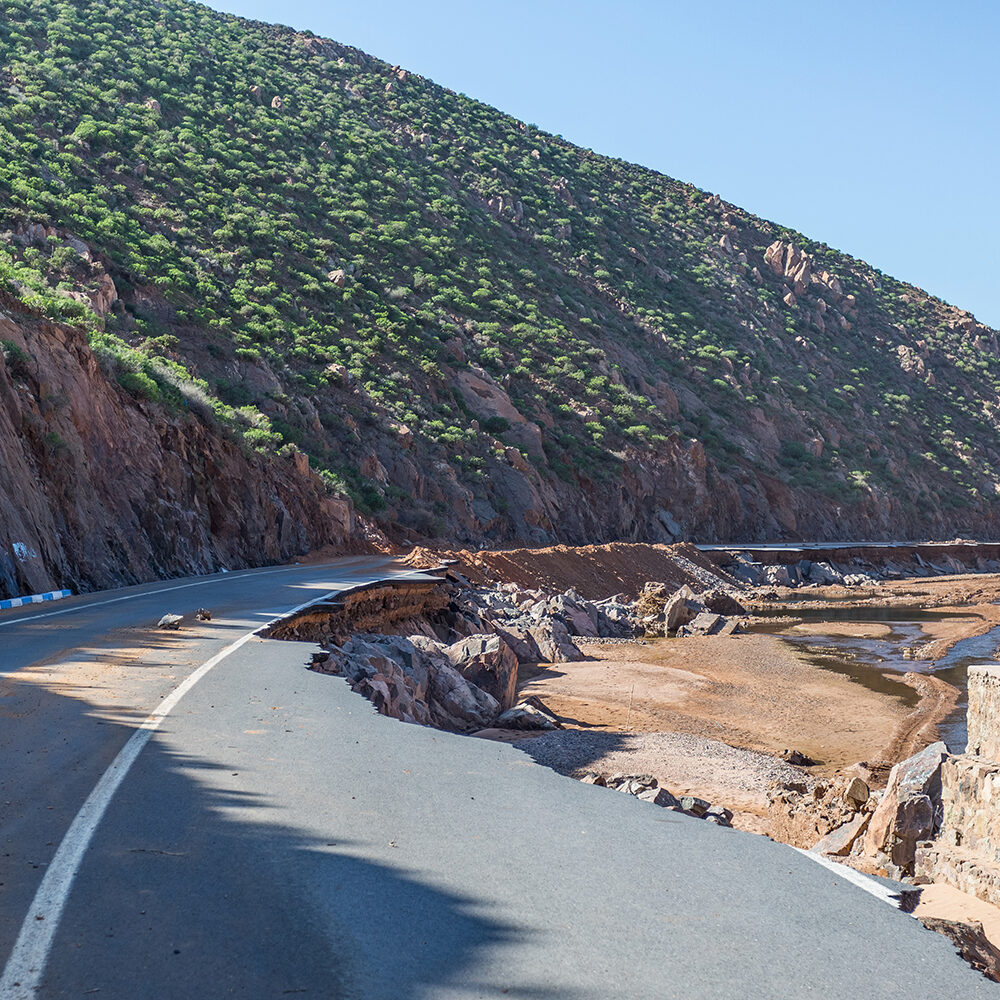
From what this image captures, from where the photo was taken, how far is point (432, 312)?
5591 cm

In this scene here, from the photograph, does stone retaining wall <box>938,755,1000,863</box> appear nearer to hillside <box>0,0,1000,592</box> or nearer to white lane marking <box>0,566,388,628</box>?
white lane marking <box>0,566,388,628</box>

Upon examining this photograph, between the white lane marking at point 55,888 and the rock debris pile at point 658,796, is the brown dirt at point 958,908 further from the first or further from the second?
the white lane marking at point 55,888

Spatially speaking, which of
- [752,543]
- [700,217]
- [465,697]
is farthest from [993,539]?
[465,697]

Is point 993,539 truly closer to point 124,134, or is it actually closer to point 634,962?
point 124,134

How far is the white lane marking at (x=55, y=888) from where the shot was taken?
11.6 feet

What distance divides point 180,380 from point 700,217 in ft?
265

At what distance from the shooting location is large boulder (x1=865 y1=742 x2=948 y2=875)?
7.98m

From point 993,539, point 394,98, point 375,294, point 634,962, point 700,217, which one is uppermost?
point 394,98

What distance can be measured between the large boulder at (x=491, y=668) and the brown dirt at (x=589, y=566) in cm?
1333

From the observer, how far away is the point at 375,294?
54562 mm

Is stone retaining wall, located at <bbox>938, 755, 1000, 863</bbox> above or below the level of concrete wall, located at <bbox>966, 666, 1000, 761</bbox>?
below

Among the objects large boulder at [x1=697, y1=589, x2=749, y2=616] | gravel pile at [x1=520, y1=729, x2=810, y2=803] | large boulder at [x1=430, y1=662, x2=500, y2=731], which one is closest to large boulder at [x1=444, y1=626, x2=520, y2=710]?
large boulder at [x1=430, y1=662, x2=500, y2=731]

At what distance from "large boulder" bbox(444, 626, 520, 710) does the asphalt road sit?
8354mm

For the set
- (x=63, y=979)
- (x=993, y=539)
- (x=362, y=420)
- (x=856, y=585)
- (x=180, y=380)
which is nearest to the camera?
(x=63, y=979)
